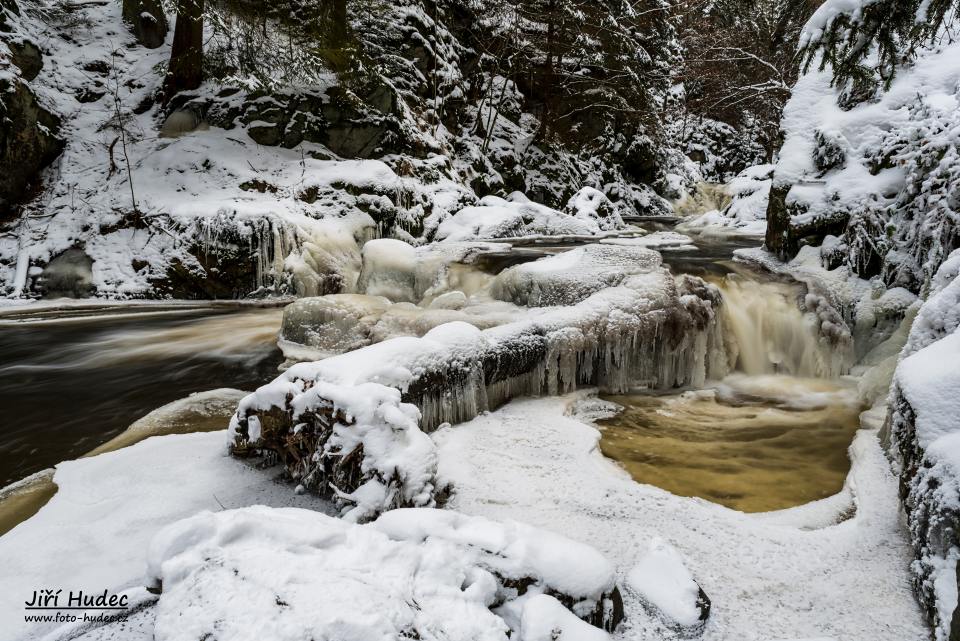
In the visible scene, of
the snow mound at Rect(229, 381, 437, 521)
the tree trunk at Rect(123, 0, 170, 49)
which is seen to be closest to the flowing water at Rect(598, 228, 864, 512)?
the snow mound at Rect(229, 381, 437, 521)

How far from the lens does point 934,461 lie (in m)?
1.95

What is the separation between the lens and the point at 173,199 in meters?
8.95

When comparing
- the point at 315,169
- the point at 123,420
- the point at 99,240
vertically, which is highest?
the point at 315,169

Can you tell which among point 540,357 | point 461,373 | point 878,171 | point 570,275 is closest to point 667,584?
point 461,373

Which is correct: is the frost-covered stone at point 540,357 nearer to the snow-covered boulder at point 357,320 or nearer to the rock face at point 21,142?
the snow-covered boulder at point 357,320

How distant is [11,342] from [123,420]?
11.9 ft

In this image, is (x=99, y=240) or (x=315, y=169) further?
(x=315, y=169)

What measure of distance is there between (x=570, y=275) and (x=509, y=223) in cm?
617

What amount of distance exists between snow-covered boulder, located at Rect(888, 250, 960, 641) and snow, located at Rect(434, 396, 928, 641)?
168mm

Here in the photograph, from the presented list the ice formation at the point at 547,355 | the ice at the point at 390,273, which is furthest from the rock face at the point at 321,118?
the ice formation at the point at 547,355

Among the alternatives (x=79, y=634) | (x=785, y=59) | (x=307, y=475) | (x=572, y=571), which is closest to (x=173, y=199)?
(x=307, y=475)

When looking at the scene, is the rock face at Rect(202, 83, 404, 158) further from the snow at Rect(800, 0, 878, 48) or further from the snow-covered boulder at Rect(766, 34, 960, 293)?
the snow at Rect(800, 0, 878, 48)

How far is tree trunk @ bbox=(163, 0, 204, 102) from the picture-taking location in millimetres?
10346

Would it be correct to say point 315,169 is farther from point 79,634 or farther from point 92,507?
point 79,634
